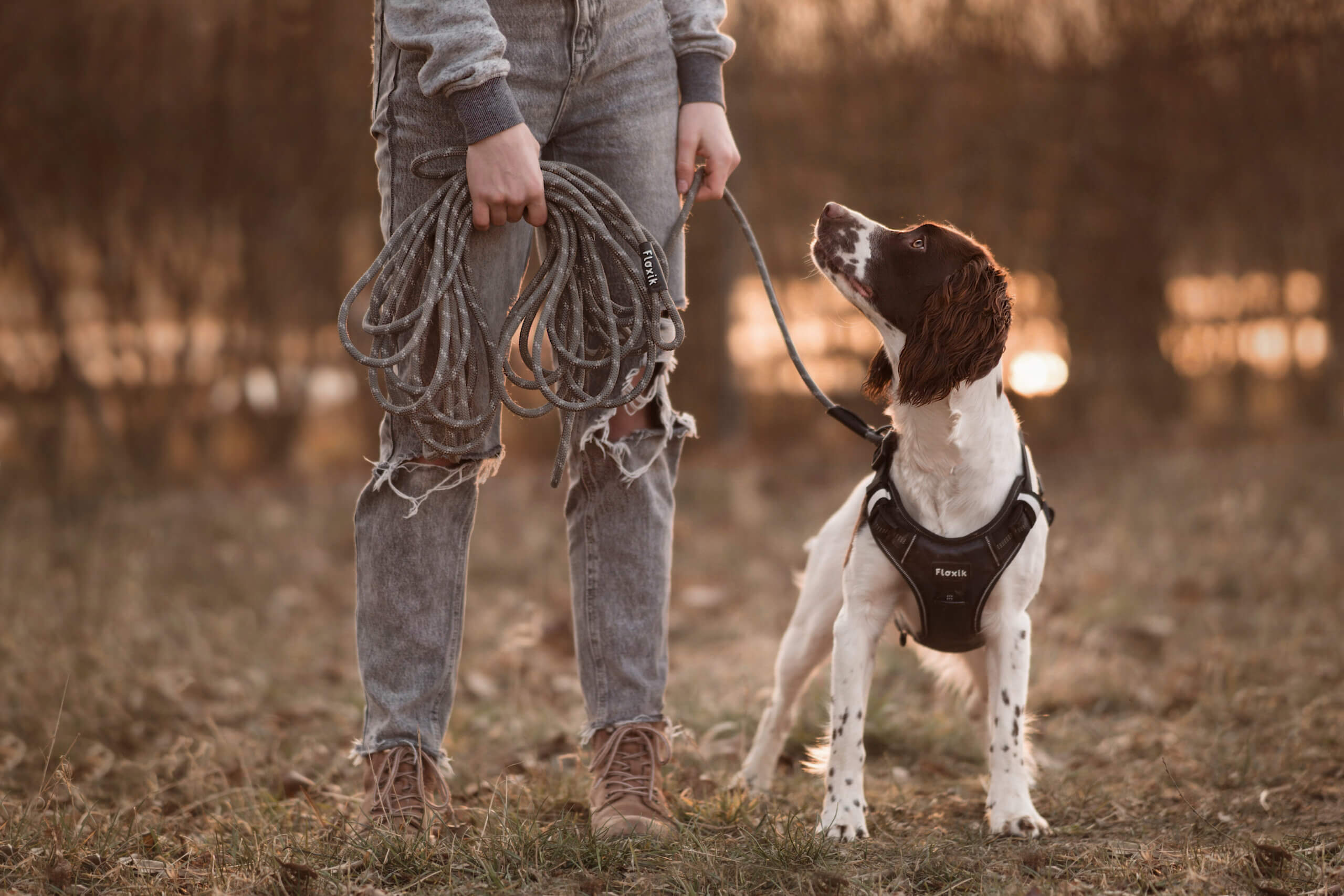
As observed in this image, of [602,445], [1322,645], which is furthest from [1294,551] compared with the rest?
[602,445]

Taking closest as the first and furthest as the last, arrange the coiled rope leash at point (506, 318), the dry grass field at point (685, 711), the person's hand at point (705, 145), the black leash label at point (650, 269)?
the dry grass field at point (685, 711), the coiled rope leash at point (506, 318), the black leash label at point (650, 269), the person's hand at point (705, 145)

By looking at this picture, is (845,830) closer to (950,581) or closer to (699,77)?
(950,581)

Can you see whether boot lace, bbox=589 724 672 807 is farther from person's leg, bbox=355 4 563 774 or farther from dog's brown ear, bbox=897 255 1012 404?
dog's brown ear, bbox=897 255 1012 404

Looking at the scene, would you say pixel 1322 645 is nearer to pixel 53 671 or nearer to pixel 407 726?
pixel 407 726

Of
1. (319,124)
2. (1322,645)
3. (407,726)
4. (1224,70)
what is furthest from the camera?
(1224,70)

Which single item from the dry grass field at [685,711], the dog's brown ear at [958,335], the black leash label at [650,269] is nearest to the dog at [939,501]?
the dog's brown ear at [958,335]

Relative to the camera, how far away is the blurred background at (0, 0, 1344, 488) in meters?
6.24

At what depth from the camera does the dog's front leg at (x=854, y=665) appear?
7.13ft

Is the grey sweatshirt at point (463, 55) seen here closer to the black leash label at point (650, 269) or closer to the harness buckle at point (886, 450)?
the black leash label at point (650, 269)

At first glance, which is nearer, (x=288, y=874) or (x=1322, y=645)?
(x=288, y=874)

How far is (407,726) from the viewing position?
2098 mm

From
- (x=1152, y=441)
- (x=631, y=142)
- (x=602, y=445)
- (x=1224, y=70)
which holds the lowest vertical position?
(x=1152, y=441)

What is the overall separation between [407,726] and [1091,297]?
636 centimetres

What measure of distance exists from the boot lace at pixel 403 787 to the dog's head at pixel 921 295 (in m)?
1.12
